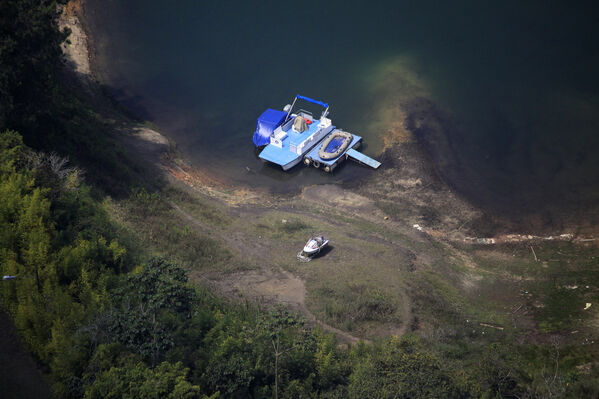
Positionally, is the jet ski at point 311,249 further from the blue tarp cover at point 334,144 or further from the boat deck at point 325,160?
the blue tarp cover at point 334,144

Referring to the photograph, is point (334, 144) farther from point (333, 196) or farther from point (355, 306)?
point (355, 306)

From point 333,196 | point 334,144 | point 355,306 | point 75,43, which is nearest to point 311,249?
point 355,306

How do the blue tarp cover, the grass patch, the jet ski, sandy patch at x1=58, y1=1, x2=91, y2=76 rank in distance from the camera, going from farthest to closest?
1. sandy patch at x1=58, y1=1, x2=91, y2=76
2. the blue tarp cover
3. the jet ski
4. the grass patch

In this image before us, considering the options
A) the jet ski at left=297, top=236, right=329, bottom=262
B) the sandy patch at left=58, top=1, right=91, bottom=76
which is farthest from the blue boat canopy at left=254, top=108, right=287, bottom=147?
the sandy patch at left=58, top=1, right=91, bottom=76

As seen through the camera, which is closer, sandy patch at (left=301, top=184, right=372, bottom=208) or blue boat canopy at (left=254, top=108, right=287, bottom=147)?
sandy patch at (left=301, top=184, right=372, bottom=208)

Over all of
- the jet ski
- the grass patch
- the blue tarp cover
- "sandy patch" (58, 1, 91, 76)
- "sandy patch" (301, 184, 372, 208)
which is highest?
"sandy patch" (58, 1, 91, 76)

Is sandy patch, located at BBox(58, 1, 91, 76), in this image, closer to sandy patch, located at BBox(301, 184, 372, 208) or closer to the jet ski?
sandy patch, located at BBox(301, 184, 372, 208)

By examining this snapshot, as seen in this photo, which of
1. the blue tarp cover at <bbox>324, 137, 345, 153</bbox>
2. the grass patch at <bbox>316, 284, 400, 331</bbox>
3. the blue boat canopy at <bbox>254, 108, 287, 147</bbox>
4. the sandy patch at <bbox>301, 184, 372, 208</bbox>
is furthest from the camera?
the blue boat canopy at <bbox>254, 108, 287, 147</bbox>

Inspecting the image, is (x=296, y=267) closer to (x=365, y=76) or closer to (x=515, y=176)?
(x=515, y=176)
